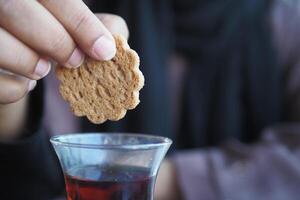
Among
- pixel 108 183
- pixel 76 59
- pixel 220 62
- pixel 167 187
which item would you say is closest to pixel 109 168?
pixel 108 183

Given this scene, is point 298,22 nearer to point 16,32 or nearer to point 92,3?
point 92,3

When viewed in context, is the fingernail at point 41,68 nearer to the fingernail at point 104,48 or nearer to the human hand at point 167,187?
the fingernail at point 104,48

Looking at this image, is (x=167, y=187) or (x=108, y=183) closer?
(x=108, y=183)

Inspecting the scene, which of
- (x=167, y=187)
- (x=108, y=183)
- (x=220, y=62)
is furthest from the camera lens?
(x=220, y=62)

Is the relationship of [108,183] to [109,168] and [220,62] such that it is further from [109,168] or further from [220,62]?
[220,62]

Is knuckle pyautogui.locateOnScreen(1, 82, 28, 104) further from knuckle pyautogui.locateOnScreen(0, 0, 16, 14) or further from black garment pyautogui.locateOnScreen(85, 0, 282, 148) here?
black garment pyautogui.locateOnScreen(85, 0, 282, 148)

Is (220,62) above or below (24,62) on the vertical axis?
below
